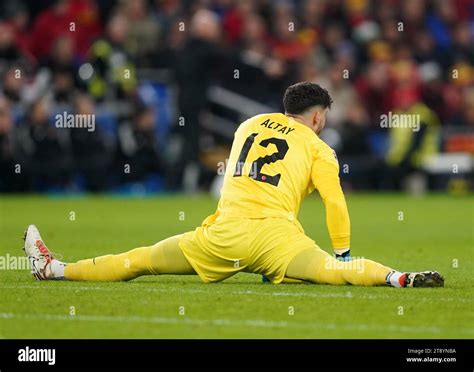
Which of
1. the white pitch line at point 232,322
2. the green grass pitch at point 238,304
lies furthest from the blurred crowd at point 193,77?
the white pitch line at point 232,322

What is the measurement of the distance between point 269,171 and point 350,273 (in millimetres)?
1066

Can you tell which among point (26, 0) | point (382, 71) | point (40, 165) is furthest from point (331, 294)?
point (26, 0)

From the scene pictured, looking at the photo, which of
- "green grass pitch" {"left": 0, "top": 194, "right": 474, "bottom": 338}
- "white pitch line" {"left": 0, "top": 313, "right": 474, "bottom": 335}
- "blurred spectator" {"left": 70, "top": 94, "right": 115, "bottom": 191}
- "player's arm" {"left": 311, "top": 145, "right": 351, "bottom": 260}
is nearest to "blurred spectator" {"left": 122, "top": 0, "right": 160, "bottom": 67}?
"blurred spectator" {"left": 70, "top": 94, "right": 115, "bottom": 191}

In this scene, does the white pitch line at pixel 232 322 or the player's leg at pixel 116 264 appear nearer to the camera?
the white pitch line at pixel 232 322

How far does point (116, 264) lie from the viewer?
34.3ft

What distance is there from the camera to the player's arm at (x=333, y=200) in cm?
1002

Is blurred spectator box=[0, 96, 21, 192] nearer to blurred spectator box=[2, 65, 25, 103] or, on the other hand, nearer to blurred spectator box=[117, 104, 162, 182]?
blurred spectator box=[2, 65, 25, 103]

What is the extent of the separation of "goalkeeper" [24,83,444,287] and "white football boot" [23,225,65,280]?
1.23ft

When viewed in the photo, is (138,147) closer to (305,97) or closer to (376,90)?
(376,90)

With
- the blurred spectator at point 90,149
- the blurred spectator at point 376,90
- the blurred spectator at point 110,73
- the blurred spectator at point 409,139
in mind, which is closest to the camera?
the blurred spectator at point 90,149

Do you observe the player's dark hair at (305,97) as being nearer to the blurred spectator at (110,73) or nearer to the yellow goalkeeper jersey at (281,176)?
the yellow goalkeeper jersey at (281,176)

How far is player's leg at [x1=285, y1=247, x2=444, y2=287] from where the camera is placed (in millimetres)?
9953

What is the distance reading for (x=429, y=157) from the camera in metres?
25.0

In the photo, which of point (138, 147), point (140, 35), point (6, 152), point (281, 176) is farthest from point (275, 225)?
point (140, 35)
